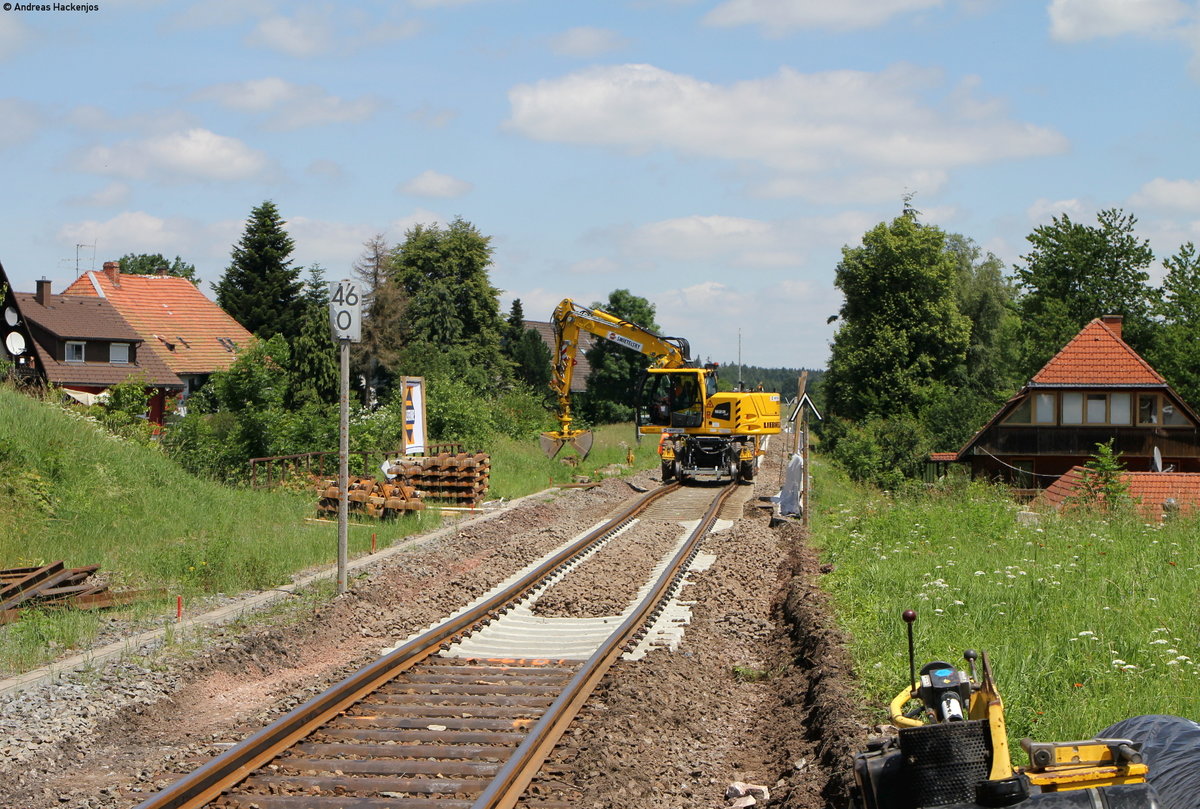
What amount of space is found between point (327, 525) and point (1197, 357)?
43787 mm

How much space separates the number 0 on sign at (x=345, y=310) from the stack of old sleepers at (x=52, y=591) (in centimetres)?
375

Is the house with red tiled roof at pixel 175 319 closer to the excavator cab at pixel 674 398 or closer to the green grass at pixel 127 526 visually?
the excavator cab at pixel 674 398

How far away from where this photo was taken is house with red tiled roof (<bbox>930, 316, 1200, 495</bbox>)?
126 feet

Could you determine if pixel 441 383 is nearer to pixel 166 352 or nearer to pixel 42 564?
pixel 42 564

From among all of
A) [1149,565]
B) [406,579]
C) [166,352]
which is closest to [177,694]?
[406,579]

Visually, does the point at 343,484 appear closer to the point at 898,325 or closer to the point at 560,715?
the point at 560,715

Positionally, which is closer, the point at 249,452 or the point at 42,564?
the point at 42,564

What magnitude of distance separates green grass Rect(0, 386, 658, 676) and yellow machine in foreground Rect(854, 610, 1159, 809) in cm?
799

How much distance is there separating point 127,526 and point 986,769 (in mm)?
14523

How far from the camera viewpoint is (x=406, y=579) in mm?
14492

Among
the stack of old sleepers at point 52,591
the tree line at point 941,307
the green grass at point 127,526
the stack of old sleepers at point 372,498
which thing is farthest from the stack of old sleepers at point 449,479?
the tree line at point 941,307

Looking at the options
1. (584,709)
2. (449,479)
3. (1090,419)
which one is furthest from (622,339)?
(584,709)

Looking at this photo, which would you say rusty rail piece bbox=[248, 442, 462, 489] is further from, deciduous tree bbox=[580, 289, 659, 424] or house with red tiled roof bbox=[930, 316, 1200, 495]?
deciduous tree bbox=[580, 289, 659, 424]

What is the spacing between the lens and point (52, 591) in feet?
37.5
